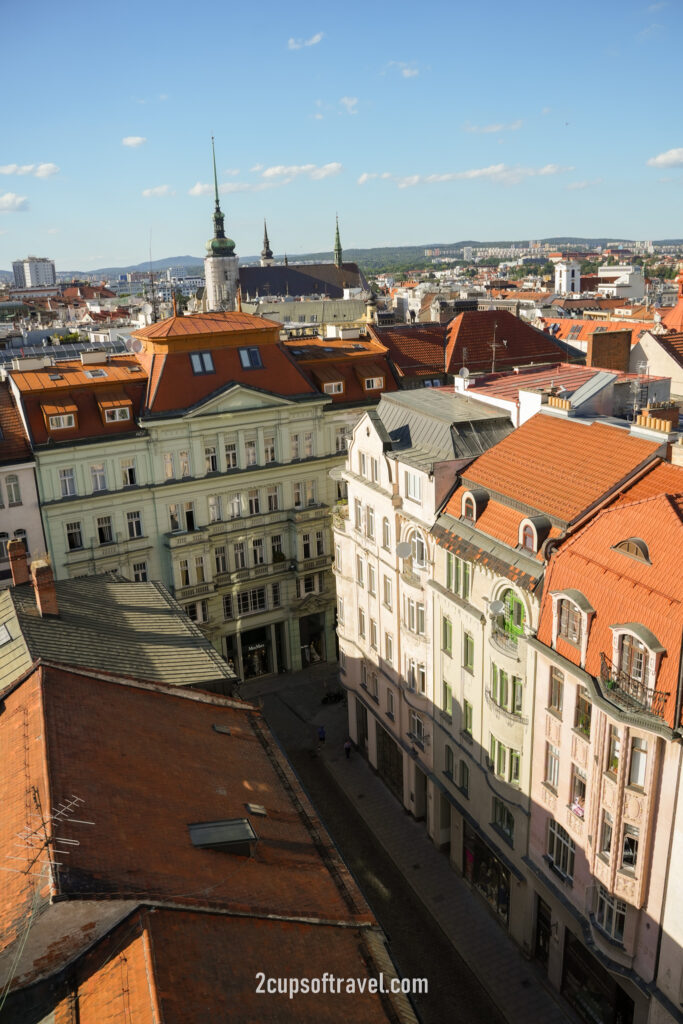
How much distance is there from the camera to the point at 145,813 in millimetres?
23438

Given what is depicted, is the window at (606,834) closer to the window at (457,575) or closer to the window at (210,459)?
the window at (457,575)

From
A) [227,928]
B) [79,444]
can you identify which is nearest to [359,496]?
[79,444]

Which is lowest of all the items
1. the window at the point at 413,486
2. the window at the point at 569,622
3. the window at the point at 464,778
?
the window at the point at 464,778

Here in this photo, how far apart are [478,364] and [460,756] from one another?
4080cm

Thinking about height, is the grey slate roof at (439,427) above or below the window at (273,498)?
above

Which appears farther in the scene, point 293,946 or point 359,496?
point 359,496

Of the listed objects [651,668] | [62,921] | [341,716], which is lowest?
[341,716]

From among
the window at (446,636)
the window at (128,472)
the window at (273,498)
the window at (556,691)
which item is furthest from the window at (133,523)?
the window at (556,691)

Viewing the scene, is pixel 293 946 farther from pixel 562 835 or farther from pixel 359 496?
pixel 359 496

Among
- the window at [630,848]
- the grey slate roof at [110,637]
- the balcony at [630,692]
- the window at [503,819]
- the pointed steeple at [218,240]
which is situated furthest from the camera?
the pointed steeple at [218,240]

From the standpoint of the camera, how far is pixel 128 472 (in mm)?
53906

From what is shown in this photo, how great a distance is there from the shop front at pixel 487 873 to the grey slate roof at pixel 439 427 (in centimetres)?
1844

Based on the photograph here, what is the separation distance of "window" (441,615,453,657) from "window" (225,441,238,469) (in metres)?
24.2

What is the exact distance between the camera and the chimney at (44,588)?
112 feet
